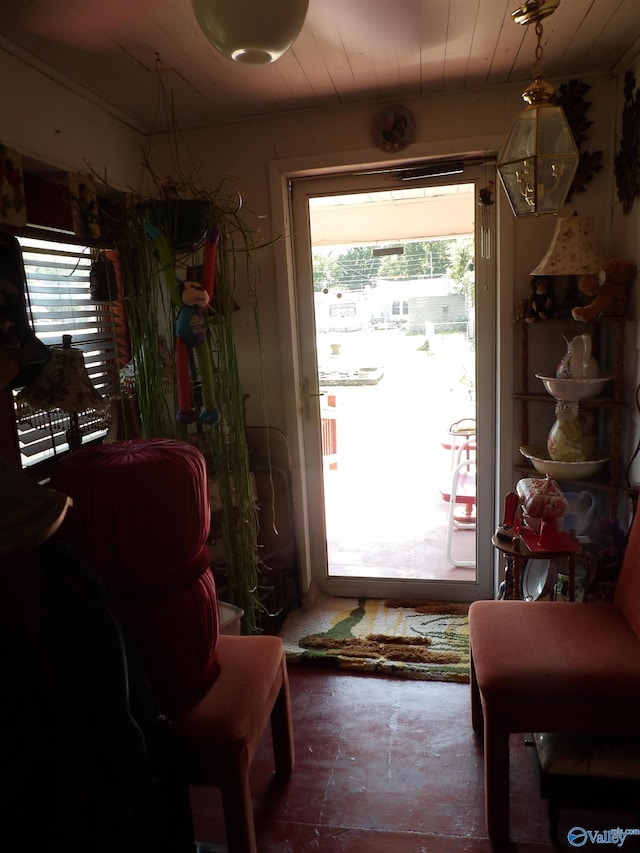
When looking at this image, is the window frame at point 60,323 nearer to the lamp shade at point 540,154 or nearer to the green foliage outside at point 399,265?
the green foliage outside at point 399,265

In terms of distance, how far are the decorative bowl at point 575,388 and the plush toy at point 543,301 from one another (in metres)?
0.27

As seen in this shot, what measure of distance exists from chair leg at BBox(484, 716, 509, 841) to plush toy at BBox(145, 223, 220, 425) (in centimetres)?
119

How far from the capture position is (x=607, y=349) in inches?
91.2

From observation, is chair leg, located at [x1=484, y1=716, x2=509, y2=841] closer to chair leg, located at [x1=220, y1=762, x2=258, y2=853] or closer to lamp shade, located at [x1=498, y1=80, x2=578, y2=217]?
chair leg, located at [x1=220, y1=762, x2=258, y2=853]

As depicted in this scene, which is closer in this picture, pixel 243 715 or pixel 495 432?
pixel 243 715

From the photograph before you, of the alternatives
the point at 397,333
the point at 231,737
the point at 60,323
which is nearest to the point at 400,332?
the point at 397,333

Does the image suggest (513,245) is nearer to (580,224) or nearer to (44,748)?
(580,224)

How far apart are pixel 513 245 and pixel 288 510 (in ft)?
4.94

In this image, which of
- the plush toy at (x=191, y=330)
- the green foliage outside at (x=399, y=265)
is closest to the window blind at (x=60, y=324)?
the plush toy at (x=191, y=330)

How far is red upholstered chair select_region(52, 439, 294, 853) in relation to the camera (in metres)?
1.22

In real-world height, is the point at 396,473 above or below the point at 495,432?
below

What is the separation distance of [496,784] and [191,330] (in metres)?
1.50

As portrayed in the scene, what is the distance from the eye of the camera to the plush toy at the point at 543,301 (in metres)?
2.28

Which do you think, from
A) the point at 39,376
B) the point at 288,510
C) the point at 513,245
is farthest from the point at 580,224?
the point at 39,376
